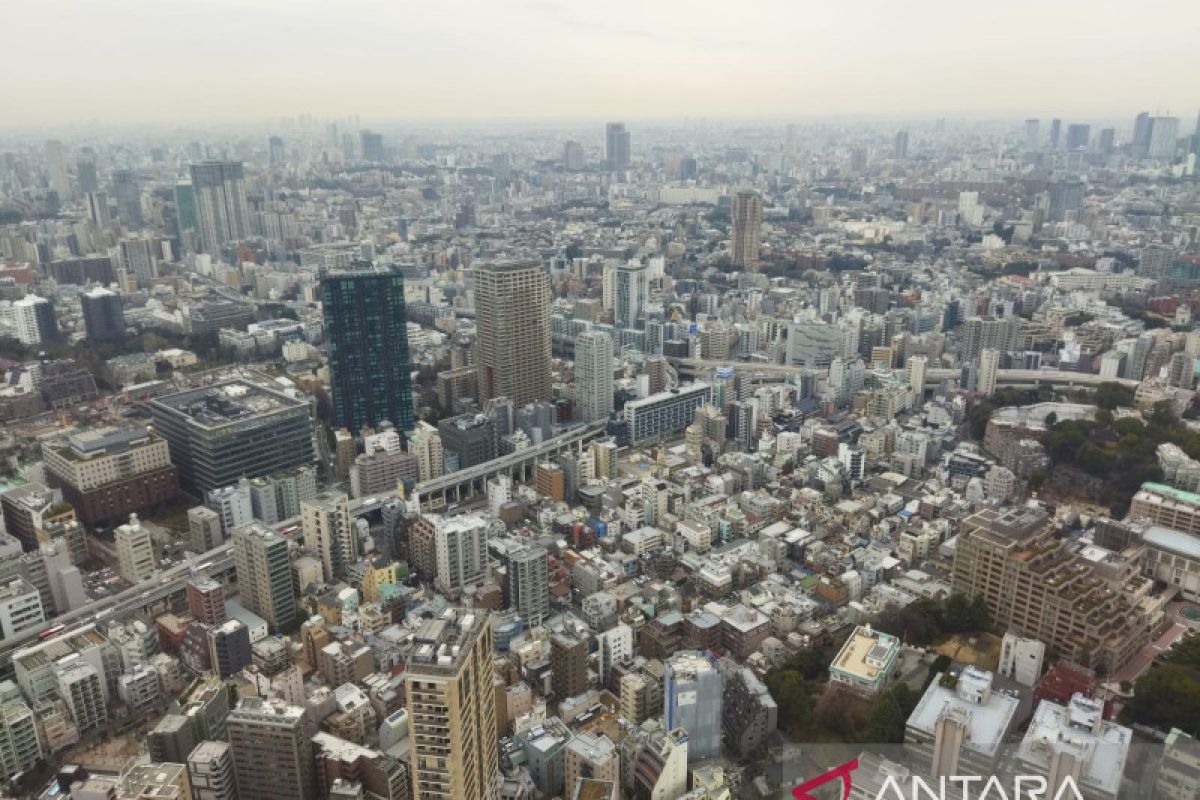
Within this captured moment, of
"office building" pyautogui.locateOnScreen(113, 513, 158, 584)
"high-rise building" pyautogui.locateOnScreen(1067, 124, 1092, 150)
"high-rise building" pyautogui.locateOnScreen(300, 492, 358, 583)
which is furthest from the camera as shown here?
"high-rise building" pyautogui.locateOnScreen(1067, 124, 1092, 150)

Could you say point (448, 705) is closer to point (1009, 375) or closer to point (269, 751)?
point (269, 751)

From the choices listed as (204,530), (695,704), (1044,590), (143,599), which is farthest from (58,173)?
(1044,590)

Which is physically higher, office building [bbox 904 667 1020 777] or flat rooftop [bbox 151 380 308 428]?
flat rooftop [bbox 151 380 308 428]

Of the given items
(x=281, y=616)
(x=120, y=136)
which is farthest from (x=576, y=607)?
(x=120, y=136)

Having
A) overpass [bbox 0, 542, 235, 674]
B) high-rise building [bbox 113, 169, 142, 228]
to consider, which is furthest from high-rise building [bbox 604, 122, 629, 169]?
overpass [bbox 0, 542, 235, 674]

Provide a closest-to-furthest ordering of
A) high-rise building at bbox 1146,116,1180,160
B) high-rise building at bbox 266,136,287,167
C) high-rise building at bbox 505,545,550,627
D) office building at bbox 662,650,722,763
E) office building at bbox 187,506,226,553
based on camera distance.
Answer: office building at bbox 662,650,722,763, high-rise building at bbox 505,545,550,627, office building at bbox 187,506,226,553, high-rise building at bbox 1146,116,1180,160, high-rise building at bbox 266,136,287,167

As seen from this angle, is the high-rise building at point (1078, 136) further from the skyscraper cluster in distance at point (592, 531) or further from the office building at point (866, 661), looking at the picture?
the office building at point (866, 661)

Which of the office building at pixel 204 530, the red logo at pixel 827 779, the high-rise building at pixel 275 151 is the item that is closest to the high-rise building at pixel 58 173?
the high-rise building at pixel 275 151

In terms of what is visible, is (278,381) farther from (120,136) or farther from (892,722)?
(120,136)

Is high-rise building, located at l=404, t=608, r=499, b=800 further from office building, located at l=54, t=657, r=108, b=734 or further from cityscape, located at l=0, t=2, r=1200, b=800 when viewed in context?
office building, located at l=54, t=657, r=108, b=734
